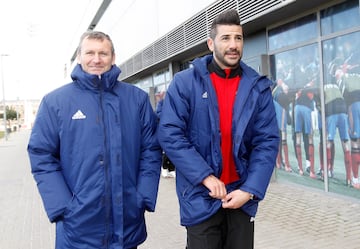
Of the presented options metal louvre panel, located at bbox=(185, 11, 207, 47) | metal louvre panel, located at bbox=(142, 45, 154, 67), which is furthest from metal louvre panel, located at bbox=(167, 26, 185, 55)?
metal louvre panel, located at bbox=(142, 45, 154, 67)

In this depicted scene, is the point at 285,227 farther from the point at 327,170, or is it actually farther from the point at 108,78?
the point at 108,78

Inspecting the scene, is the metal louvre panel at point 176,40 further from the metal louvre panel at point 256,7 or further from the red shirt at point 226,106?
the red shirt at point 226,106

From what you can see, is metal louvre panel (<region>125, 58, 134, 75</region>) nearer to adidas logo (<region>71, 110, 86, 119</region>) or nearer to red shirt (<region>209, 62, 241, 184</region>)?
red shirt (<region>209, 62, 241, 184</region>)

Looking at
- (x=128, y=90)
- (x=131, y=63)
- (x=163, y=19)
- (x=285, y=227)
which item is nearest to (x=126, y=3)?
(x=131, y=63)

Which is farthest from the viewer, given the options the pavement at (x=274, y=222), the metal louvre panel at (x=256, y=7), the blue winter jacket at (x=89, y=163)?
the metal louvre panel at (x=256, y=7)

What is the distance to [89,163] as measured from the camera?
93.8 inches

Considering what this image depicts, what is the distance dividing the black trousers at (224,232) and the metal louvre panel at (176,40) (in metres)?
9.40

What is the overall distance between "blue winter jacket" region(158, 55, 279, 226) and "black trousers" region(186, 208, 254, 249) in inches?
2.2

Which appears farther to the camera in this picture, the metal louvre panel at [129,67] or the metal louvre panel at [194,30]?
the metal louvre panel at [129,67]

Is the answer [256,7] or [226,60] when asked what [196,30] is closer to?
[256,7]

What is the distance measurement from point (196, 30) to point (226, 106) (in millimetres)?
8281

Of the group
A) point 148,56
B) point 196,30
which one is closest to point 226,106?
point 196,30

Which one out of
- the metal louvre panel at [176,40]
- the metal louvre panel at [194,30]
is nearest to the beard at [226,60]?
the metal louvre panel at [194,30]

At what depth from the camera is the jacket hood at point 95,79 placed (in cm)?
243
